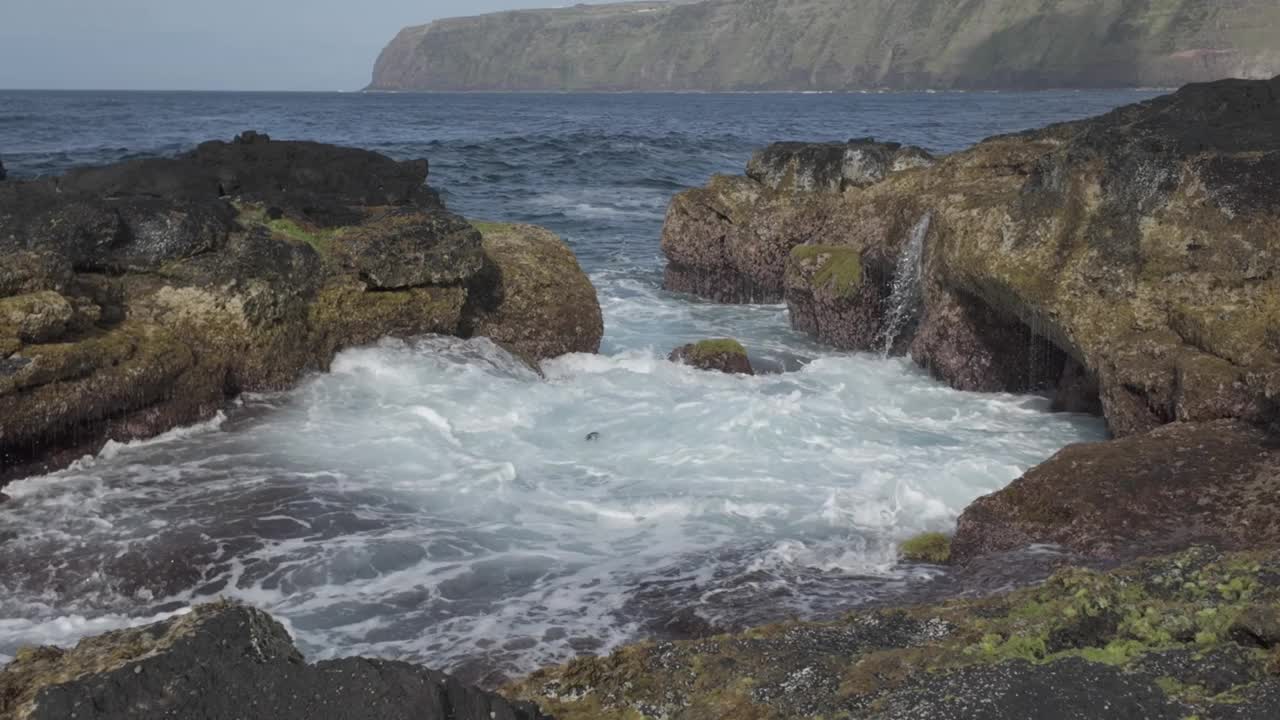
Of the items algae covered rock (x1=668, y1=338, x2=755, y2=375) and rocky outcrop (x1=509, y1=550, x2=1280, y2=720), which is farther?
algae covered rock (x1=668, y1=338, x2=755, y2=375)

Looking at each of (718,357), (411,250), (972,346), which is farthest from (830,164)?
(411,250)

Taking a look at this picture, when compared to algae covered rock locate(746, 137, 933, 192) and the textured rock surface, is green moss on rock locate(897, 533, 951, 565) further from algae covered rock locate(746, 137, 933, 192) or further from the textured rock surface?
algae covered rock locate(746, 137, 933, 192)

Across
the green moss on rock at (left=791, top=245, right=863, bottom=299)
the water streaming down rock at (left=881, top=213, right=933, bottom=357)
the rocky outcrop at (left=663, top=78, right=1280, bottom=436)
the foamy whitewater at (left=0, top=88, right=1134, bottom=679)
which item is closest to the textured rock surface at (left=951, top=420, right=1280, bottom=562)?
the foamy whitewater at (left=0, top=88, right=1134, bottom=679)

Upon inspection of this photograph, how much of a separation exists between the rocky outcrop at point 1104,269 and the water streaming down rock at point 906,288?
0.10ft

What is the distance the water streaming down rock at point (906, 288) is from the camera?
15273 mm

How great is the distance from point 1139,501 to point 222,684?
6.51 metres

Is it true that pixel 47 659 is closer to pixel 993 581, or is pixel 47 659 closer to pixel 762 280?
pixel 993 581

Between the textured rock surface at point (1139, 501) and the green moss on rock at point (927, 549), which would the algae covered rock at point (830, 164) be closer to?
the textured rock surface at point (1139, 501)

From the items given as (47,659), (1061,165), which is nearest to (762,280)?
(1061,165)

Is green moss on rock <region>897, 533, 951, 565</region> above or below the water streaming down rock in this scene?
below

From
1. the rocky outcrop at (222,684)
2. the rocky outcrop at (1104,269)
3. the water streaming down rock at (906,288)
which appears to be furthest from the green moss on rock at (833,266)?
the rocky outcrop at (222,684)

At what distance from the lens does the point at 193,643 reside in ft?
12.8

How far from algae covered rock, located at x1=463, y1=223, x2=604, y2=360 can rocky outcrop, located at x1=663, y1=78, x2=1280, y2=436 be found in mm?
Answer: 3815

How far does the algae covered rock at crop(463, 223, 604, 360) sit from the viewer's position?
14.2 metres
